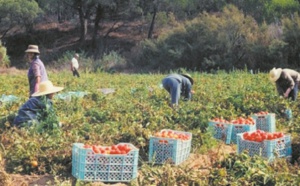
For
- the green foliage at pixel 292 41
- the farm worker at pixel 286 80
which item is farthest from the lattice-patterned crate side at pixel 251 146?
the green foliage at pixel 292 41

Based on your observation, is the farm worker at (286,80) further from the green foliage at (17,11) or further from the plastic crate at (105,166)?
the green foliage at (17,11)

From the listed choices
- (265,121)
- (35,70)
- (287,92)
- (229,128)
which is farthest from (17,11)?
(229,128)

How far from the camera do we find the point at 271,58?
25.8 meters

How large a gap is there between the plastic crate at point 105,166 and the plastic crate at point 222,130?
2376mm

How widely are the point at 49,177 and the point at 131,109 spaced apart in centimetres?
309

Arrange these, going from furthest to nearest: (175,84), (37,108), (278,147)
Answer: (175,84), (37,108), (278,147)

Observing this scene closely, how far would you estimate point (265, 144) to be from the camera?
19.7ft

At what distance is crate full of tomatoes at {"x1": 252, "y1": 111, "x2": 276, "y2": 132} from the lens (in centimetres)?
797

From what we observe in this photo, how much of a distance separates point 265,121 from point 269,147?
83.7 inches

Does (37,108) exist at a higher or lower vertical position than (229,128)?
higher

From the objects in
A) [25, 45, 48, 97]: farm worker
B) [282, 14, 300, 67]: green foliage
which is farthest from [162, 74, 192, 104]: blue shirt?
[282, 14, 300, 67]: green foliage

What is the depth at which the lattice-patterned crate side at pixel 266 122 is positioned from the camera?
26.2ft

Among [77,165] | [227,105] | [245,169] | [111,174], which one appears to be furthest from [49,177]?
[227,105]

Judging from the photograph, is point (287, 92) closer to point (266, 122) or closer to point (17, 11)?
point (266, 122)
